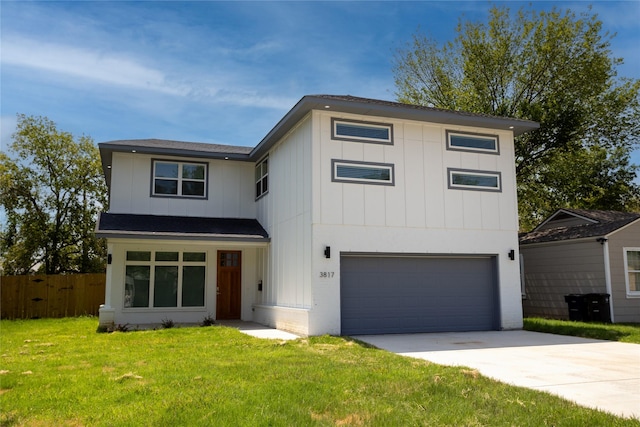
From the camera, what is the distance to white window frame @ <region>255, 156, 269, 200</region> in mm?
15797

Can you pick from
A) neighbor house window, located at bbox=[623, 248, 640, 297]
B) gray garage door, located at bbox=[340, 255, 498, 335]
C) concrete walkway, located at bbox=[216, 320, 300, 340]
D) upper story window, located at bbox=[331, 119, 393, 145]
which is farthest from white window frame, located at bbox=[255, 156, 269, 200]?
neighbor house window, located at bbox=[623, 248, 640, 297]

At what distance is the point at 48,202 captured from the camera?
25.8 meters

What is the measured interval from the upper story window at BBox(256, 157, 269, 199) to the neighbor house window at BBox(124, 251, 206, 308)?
2.59 meters

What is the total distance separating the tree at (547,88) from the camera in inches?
843

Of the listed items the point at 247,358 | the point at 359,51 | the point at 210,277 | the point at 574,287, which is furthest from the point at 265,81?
the point at 574,287

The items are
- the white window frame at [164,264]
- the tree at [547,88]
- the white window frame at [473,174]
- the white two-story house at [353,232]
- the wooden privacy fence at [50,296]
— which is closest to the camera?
the white two-story house at [353,232]

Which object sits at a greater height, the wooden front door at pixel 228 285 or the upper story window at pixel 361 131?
the upper story window at pixel 361 131

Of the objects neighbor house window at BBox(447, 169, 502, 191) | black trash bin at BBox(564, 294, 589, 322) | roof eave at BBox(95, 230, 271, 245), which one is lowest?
black trash bin at BBox(564, 294, 589, 322)

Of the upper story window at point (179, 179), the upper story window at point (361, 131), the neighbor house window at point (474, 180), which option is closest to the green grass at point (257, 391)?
the upper story window at point (361, 131)

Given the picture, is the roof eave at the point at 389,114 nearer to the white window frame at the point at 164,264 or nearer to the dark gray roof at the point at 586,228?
the dark gray roof at the point at 586,228

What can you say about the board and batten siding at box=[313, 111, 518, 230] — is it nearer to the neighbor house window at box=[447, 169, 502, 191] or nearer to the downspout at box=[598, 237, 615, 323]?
the neighbor house window at box=[447, 169, 502, 191]

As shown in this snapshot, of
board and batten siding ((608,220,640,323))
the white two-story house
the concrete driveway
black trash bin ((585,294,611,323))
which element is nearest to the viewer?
the concrete driveway

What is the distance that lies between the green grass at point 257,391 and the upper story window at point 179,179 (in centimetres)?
759

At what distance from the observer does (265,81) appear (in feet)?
49.8
